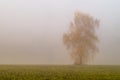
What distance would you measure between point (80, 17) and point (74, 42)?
18.1 feet

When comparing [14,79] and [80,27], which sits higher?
[80,27]

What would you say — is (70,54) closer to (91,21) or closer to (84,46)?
(84,46)

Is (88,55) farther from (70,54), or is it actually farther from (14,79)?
(14,79)

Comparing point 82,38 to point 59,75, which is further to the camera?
point 82,38

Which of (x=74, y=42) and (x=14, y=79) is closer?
(x=14, y=79)

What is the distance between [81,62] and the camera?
6812cm

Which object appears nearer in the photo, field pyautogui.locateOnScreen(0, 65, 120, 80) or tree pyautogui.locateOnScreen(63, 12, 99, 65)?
field pyautogui.locateOnScreen(0, 65, 120, 80)

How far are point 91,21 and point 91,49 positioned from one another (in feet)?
19.4

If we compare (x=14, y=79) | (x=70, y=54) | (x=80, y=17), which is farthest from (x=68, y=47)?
(x=14, y=79)

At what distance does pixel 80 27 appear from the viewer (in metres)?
69.0

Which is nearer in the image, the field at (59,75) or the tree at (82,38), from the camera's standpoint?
the field at (59,75)

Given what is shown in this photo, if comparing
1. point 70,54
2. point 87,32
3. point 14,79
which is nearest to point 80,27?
point 87,32

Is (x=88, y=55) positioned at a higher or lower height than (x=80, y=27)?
lower

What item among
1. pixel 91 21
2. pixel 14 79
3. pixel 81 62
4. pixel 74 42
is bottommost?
pixel 14 79
